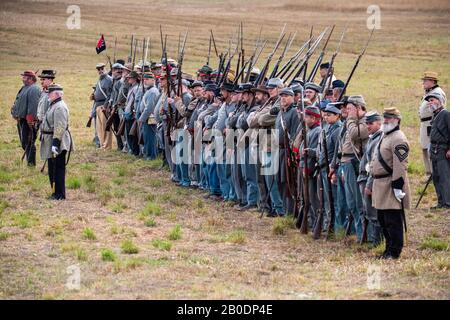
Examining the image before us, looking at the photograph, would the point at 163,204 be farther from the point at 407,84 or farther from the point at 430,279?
the point at 407,84

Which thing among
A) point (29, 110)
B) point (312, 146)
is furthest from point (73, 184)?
point (312, 146)

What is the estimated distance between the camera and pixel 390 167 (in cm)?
1183

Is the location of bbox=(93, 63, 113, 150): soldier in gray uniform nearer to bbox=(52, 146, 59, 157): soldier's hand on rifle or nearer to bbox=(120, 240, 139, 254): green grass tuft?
bbox=(52, 146, 59, 157): soldier's hand on rifle

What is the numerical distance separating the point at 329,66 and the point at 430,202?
2.87m

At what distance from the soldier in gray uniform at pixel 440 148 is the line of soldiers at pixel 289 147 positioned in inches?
0.8

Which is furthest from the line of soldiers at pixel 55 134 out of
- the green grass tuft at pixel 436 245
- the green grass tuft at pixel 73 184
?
the green grass tuft at pixel 436 245

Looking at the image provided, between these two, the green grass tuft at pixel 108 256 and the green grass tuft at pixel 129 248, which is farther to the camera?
the green grass tuft at pixel 129 248

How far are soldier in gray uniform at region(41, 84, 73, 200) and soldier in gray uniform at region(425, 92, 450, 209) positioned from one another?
19.6ft

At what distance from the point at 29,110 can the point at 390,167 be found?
10188 mm

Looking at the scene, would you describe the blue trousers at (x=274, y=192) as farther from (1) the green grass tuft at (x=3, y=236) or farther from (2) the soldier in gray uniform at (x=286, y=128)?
(1) the green grass tuft at (x=3, y=236)

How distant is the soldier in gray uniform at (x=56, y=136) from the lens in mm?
16031

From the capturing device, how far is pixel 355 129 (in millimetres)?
12820

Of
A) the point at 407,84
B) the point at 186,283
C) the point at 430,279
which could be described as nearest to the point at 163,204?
the point at 186,283

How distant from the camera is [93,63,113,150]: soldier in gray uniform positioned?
22781 millimetres
